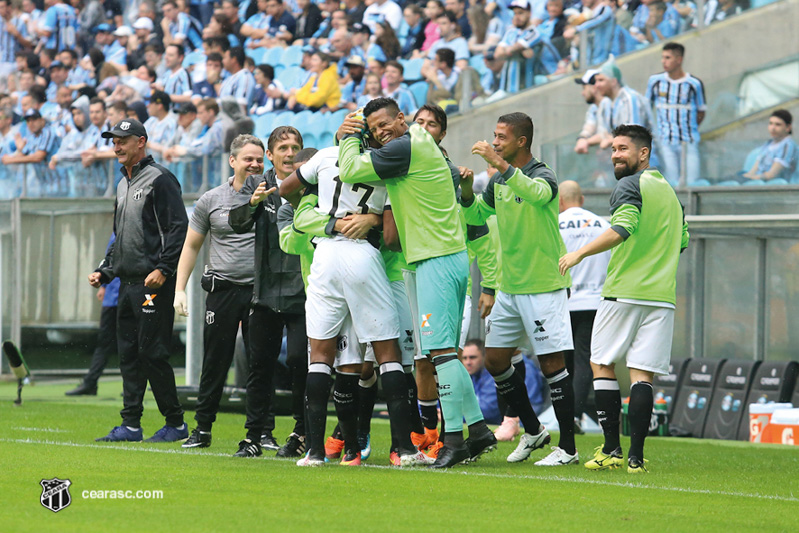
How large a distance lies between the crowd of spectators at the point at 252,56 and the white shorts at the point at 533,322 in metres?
8.61

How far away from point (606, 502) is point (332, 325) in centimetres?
204

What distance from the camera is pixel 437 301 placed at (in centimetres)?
705

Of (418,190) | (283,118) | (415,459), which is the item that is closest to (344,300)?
(418,190)

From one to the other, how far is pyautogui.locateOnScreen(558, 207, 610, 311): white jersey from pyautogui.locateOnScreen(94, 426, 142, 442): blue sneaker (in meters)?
3.95

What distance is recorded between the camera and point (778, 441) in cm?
1048

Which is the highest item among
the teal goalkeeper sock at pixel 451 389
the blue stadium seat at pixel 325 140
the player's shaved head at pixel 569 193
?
the blue stadium seat at pixel 325 140

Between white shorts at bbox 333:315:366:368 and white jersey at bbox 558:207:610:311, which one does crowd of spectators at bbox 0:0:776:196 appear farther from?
white shorts at bbox 333:315:366:368

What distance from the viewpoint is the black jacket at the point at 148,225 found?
8.82 m

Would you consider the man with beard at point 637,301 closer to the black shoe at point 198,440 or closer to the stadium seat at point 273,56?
the black shoe at point 198,440

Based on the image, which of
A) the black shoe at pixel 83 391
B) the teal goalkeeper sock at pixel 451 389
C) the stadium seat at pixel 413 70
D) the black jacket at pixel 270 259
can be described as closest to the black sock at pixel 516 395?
the teal goalkeeper sock at pixel 451 389

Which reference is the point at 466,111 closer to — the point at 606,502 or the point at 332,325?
the point at 332,325

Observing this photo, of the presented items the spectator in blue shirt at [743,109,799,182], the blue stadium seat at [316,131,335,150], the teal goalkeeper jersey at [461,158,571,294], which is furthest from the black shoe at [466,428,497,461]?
the blue stadium seat at [316,131,335,150]

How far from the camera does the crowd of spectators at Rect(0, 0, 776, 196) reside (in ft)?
53.5

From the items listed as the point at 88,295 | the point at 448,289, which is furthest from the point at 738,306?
the point at 88,295
